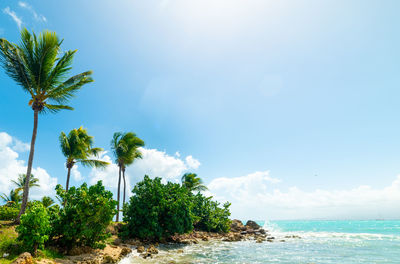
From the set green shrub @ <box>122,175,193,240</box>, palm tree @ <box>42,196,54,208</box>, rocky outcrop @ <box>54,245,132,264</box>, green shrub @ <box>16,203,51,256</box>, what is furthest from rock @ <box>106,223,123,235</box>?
palm tree @ <box>42,196,54,208</box>

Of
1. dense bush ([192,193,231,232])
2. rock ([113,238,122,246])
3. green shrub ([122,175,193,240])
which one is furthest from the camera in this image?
dense bush ([192,193,231,232])

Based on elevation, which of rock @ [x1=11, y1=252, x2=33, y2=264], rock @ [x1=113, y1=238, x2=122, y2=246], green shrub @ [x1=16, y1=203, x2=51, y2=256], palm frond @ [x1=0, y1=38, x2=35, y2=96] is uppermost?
palm frond @ [x1=0, y1=38, x2=35, y2=96]

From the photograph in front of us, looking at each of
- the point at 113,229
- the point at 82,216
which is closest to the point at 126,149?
the point at 113,229

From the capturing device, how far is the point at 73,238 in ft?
36.5

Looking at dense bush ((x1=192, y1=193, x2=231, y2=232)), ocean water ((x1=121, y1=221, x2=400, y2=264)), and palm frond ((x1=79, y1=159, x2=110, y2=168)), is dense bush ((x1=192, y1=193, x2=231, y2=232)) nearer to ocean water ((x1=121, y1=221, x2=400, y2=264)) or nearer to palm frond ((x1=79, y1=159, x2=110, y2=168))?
ocean water ((x1=121, y1=221, x2=400, y2=264))

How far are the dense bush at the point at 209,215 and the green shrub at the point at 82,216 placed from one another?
62.0 ft

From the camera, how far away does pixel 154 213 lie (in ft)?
57.1

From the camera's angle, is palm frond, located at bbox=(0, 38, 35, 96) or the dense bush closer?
palm frond, located at bbox=(0, 38, 35, 96)

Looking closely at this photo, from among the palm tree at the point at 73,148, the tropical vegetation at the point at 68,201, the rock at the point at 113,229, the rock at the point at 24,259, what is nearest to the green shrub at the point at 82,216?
Result: the tropical vegetation at the point at 68,201

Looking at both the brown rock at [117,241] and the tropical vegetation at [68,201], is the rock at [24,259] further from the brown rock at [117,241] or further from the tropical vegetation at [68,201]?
the brown rock at [117,241]

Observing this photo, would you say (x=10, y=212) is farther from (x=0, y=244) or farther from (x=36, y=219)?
(x=36, y=219)

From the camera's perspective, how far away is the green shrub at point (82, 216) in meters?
10.8

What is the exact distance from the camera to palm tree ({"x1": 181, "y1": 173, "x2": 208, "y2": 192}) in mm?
44031

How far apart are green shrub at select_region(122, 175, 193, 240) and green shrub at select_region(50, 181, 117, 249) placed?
6075 millimetres
